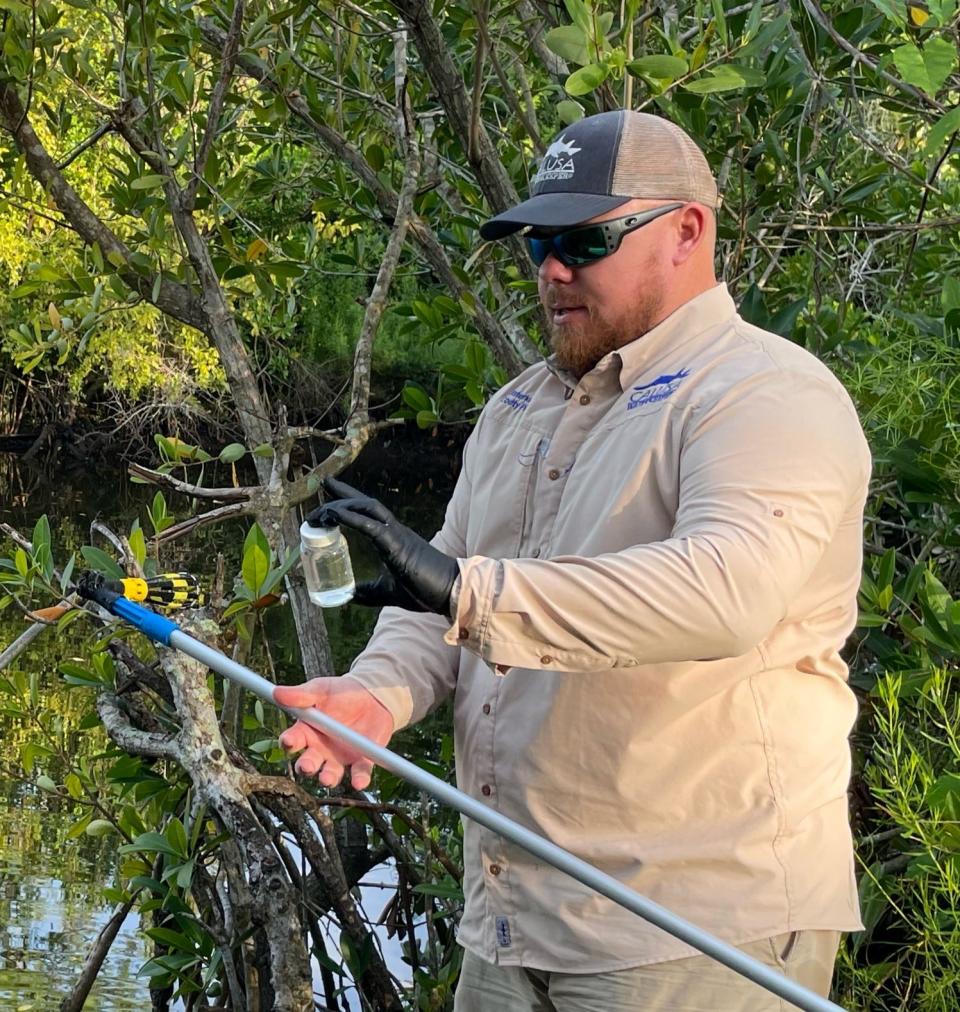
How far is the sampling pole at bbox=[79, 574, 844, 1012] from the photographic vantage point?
6.30ft

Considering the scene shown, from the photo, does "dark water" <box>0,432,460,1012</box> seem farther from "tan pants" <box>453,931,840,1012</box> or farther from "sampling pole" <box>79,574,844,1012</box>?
"tan pants" <box>453,931,840,1012</box>

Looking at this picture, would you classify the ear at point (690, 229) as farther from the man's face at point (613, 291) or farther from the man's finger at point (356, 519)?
the man's finger at point (356, 519)

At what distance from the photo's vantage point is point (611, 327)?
2340 mm

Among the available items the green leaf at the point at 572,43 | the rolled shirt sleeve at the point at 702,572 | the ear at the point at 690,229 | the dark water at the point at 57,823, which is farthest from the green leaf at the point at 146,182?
the rolled shirt sleeve at the point at 702,572

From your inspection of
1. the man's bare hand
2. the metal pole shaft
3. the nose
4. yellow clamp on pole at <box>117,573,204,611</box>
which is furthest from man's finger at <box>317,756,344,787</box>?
the nose

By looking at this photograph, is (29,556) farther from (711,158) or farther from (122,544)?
(711,158)

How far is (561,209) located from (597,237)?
76 millimetres

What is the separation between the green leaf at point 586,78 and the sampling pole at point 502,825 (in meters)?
1.38

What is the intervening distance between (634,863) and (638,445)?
64 centimetres

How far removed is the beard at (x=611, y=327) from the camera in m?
2.34

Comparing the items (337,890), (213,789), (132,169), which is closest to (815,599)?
(213,789)

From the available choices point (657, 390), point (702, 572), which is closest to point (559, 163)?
point (657, 390)

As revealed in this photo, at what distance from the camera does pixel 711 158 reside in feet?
13.4

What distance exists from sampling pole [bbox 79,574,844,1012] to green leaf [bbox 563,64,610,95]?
138 cm
